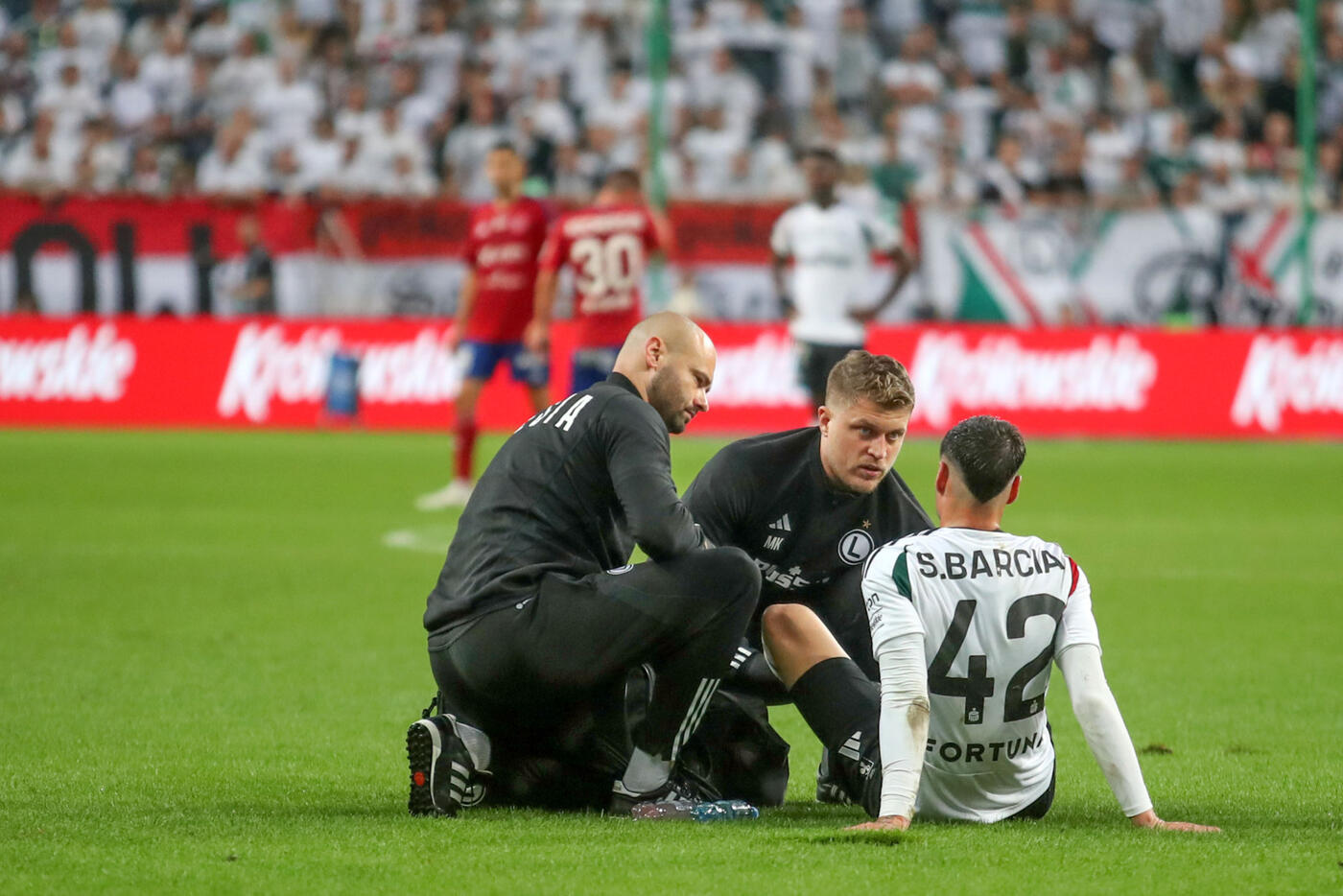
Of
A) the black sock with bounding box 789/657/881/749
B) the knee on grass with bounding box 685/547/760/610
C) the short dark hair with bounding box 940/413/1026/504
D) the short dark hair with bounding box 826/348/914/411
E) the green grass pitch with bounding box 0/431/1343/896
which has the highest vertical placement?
the short dark hair with bounding box 826/348/914/411

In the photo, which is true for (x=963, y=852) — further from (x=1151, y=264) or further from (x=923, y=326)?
(x=1151, y=264)

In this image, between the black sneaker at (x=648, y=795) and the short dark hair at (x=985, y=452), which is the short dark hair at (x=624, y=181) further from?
the short dark hair at (x=985, y=452)

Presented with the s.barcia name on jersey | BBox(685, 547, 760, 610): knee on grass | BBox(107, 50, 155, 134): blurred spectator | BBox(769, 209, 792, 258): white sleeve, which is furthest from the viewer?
BBox(107, 50, 155, 134): blurred spectator

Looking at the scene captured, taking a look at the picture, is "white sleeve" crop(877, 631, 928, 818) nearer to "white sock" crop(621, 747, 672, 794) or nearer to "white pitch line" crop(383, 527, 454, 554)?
"white sock" crop(621, 747, 672, 794)

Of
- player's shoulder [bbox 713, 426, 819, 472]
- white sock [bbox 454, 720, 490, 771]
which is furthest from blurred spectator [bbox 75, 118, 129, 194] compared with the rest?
white sock [bbox 454, 720, 490, 771]

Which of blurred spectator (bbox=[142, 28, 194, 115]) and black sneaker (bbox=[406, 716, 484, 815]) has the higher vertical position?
blurred spectator (bbox=[142, 28, 194, 115])

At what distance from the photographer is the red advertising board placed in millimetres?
18281

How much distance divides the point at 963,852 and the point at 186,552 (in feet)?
23.2

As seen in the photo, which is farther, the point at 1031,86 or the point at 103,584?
the point at 1031,86

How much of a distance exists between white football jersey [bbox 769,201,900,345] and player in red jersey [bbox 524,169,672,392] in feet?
4.17

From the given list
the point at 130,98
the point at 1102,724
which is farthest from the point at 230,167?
the point at 1102,724

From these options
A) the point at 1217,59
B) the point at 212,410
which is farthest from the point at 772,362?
the point at 1217,59

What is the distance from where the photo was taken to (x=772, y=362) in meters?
18.3

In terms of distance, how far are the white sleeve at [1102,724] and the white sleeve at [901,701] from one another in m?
0.34
